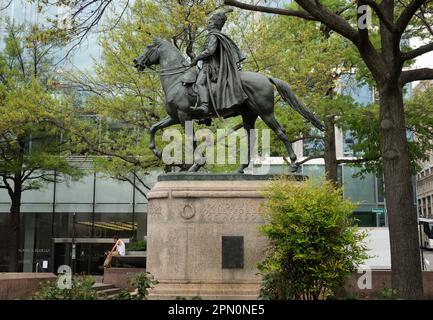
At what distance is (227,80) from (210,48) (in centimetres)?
82

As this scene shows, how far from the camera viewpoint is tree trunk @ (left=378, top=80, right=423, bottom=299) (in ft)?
37.2

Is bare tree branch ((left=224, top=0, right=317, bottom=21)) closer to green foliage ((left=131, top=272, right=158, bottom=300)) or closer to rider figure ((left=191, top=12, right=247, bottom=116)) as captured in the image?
rider figure ((left=191, top=12, right=247, bottom=116))

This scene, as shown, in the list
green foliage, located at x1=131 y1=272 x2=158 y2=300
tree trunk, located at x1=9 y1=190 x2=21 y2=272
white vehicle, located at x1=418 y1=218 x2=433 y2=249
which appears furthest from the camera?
white vehicle, located at x1=418 y1=218 x2=433 y2=249

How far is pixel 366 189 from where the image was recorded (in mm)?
37906

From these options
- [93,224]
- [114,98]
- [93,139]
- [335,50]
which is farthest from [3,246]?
[335,50]

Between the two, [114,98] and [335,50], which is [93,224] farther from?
[335,50]

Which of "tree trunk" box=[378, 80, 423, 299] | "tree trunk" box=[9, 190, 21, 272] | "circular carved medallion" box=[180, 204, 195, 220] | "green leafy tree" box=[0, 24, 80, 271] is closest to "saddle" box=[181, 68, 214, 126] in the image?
"circular carved medallion" box=[180, 204, 195, 220]

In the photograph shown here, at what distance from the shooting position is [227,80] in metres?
12.7

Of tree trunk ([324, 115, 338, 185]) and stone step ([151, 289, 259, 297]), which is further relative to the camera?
tree trunk ([324, 115, 338, 185])

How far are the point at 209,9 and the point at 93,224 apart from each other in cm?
2376

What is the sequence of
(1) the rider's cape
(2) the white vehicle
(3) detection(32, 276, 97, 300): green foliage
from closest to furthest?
(3) detection(32, 276, 97, 300): green foliage, (1) the rider's cape, (2) the white vehicle

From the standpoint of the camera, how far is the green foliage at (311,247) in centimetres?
945

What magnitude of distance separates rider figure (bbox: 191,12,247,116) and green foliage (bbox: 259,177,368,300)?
356 cm

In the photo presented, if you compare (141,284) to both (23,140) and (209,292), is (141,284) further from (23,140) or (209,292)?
(23,140)
